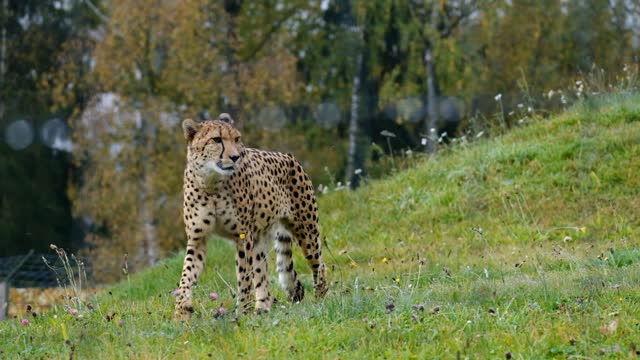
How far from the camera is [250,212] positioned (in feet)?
17.8

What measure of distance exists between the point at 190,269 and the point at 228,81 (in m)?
13.8

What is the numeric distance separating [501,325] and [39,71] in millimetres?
18413

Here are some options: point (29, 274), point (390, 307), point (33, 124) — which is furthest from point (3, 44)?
point (390, 307)

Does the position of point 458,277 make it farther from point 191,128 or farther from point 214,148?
point 191,128

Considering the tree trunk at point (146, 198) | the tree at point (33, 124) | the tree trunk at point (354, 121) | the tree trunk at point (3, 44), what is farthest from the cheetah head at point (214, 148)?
the tree trunk at point (3, 44)

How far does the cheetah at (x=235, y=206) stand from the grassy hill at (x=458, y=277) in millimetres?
188

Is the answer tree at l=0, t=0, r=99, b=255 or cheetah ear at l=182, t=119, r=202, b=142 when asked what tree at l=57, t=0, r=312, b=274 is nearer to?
tree at l=0, t=0, r=99, b=255

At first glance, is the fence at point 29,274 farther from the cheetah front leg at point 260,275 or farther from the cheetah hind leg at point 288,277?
the cheetah front leg at point 260,275

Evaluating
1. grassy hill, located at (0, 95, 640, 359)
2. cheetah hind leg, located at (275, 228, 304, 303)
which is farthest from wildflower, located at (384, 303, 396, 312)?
cheetah hind leg, located at (275, 228, 304, 303)

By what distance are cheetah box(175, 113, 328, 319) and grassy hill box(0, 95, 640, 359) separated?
0.62 feet

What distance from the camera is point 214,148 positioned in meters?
5.18

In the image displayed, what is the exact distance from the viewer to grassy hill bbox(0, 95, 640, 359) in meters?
4.06

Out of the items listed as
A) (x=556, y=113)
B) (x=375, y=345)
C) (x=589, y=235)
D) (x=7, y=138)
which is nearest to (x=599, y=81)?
(x=556, y=113)

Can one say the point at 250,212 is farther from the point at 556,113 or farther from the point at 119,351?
the point at 556,113
